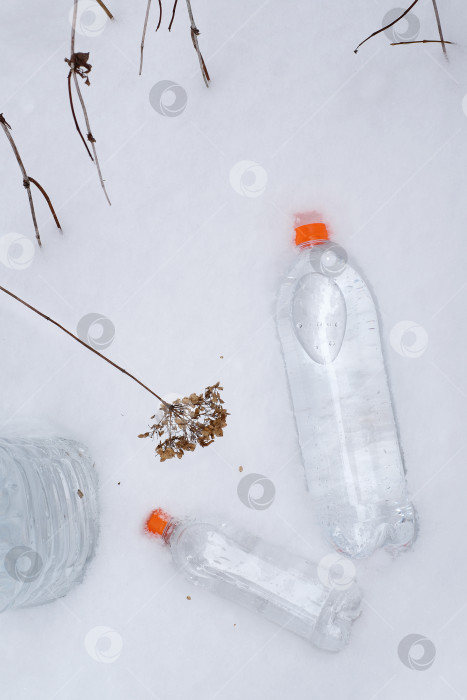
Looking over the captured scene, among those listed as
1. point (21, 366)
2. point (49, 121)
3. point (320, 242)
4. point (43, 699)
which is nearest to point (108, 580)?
point (43, 699)

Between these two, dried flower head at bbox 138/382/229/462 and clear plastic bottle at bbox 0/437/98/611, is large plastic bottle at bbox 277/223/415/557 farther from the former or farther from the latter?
clear plastic bottle at bbox 0/437/98/611

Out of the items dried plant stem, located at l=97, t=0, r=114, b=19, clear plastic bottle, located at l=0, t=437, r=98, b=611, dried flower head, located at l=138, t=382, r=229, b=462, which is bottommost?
clear plastic bottle, located at l=0, t=437, r=98, b=611

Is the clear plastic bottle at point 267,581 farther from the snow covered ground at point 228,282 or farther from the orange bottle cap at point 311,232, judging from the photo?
the orange bottle cap at point 311,232

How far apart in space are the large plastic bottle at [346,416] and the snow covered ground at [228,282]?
0.03 metres

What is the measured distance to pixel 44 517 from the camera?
0.98 metres

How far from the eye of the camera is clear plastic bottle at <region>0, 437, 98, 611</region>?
93 centimetres

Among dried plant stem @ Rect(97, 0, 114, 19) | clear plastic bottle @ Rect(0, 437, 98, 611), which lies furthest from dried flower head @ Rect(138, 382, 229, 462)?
dried plant stem @ Rect(97, 0, 114, 19)

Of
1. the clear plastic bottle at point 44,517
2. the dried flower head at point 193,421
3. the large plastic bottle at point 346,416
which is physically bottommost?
the clear plastic bottle at point 44,517

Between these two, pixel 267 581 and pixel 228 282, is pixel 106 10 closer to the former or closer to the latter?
pixel 228 282

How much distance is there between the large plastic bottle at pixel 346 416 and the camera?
1089 millimetres

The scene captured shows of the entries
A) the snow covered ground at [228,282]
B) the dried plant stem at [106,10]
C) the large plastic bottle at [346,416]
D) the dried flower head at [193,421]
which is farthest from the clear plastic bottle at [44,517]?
the dried plant stem at [106,10]

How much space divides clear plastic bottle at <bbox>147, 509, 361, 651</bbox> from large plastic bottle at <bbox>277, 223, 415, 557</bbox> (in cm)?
8

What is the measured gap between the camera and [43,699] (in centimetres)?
108

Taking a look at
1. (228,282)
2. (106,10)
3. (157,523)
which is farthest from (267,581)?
(106,10)
